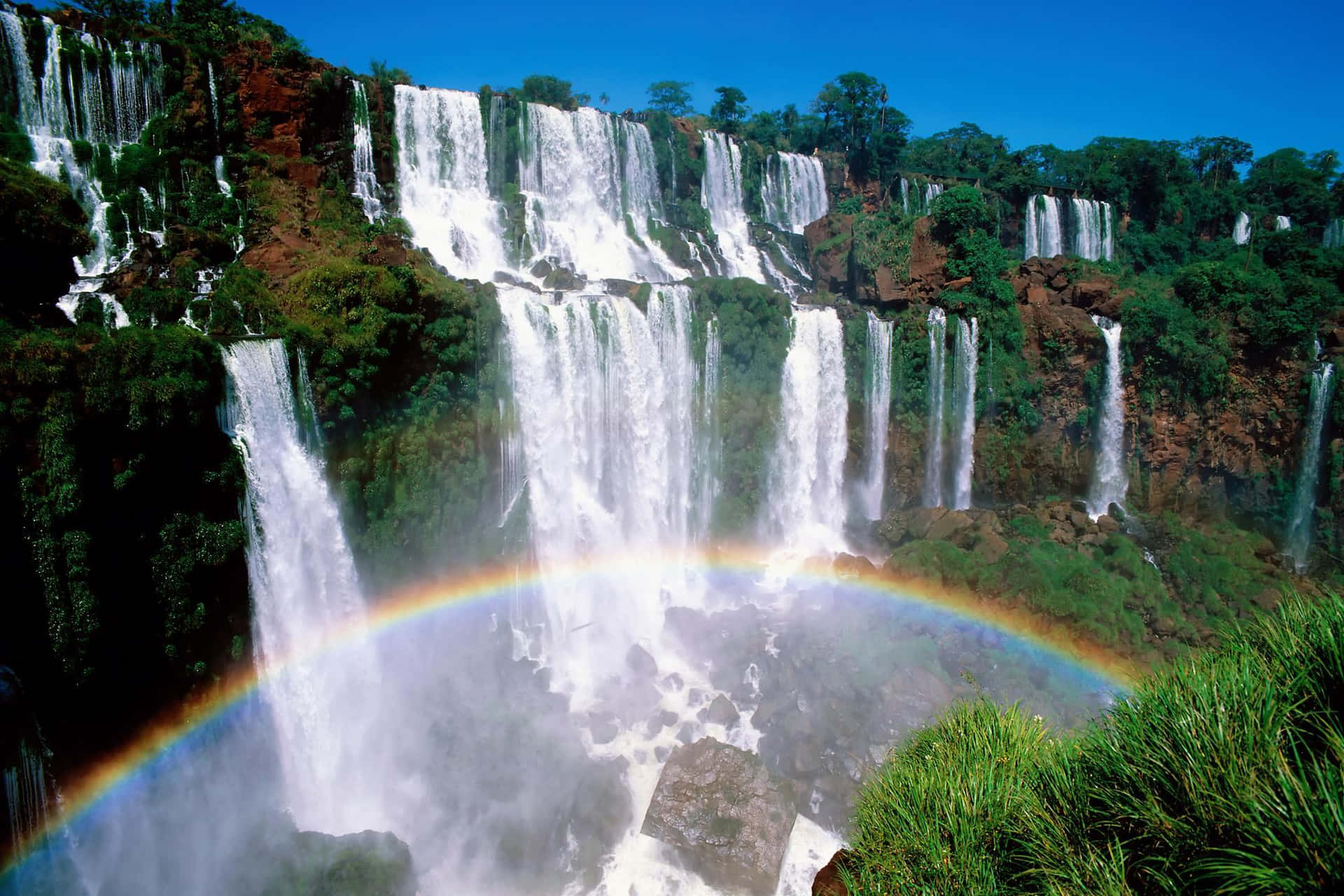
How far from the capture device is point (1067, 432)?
1014 inches

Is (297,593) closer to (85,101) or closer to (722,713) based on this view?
(722,713)

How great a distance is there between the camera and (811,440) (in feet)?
81.2

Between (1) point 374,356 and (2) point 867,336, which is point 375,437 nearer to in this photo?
(1) point 374,356

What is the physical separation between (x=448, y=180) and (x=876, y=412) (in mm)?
18277

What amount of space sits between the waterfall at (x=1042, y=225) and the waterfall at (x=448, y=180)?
1172 inches

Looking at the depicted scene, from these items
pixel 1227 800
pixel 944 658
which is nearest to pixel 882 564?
pixel 944 658

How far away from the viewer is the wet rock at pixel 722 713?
16609 millimetres

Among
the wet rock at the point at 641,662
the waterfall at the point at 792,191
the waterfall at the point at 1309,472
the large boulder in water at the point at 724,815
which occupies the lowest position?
the large boulder in water at the point at 724,815

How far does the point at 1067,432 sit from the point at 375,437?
23.3m

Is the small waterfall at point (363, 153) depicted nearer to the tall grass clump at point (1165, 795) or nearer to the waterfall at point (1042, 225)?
the tall grass clump at point (1165, 795)

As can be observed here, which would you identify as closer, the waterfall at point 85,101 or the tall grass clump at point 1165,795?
the tall grass clump at point 1165,795

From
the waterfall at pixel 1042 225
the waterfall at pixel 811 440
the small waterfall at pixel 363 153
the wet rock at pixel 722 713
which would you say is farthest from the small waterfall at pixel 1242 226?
the small waterfall at pixel 363 153

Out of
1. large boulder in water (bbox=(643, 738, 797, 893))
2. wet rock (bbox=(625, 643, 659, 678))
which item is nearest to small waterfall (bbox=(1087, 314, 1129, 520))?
wet rock (bbox=(625, 643, 659, 678))

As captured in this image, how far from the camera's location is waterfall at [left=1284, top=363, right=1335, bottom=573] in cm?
2288
